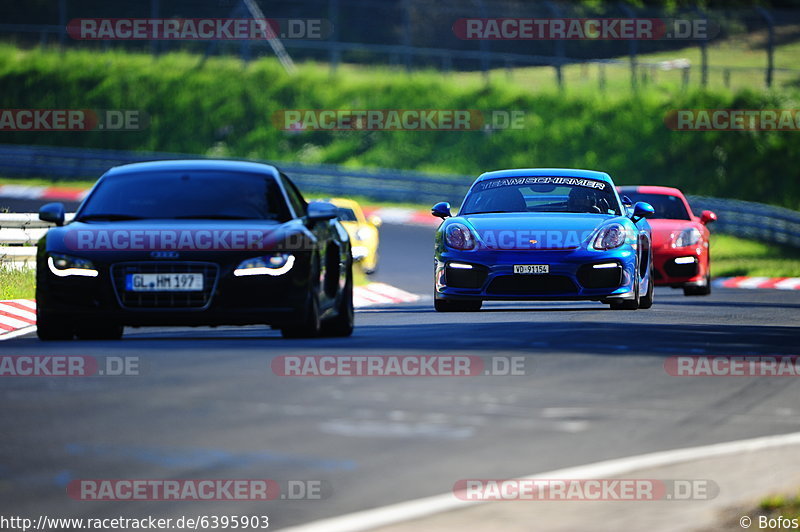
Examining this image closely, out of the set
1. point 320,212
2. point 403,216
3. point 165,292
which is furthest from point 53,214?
point 403,216

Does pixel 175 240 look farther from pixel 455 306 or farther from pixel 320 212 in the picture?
pixel 455 306

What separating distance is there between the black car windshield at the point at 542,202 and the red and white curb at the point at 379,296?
5.31 meters

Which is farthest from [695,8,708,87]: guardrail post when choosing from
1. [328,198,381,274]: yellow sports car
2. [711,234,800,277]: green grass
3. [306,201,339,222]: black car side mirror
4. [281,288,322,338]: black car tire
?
[281,288,322,338]: black car tire

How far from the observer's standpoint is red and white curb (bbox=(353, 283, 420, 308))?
22062 mm

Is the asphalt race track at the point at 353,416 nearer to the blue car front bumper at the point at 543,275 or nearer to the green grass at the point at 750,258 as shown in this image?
the blue car front bumper at the point at 543,275

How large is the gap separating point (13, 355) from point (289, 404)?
2923 mm

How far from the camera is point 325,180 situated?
42500 mm

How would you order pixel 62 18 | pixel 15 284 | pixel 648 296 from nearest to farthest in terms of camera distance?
pixel 648 296, pixel 15 284, pixel 62 18

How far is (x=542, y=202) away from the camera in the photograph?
1623 centimetres

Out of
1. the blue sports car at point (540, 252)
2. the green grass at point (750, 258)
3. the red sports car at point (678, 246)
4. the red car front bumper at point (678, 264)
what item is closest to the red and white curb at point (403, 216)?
the green grass at point (750, 258)

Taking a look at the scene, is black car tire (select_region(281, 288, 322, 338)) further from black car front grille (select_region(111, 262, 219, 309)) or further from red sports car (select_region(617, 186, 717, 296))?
red sports car (select_region(617, 186, 717, 296))

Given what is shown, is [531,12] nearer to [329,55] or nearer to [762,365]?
[329,55]

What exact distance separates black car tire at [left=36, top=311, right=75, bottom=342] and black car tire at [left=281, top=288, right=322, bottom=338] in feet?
5.16

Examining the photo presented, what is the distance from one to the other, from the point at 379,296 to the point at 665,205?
434 centimetres
